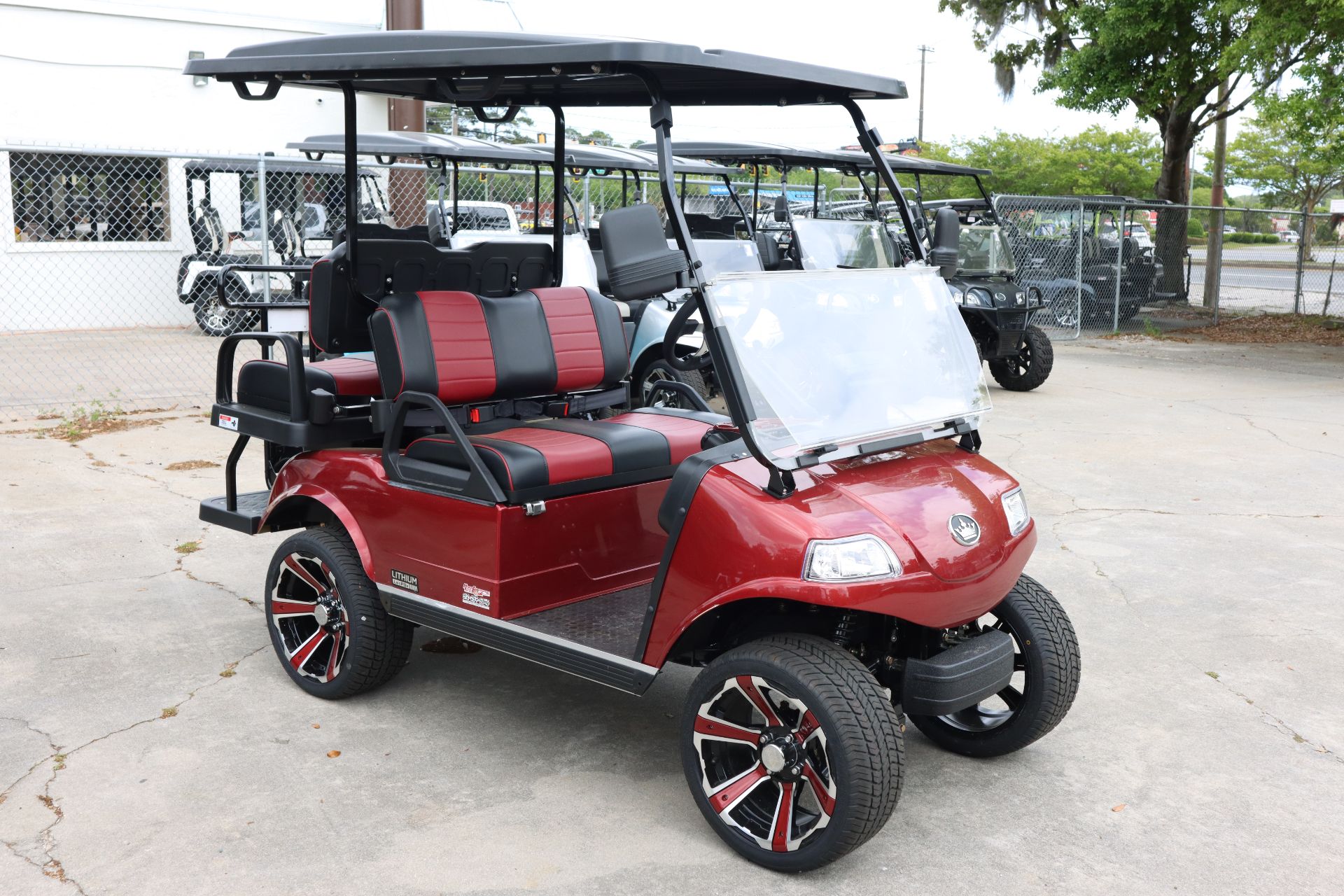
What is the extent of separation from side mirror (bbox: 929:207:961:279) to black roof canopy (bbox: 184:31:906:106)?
54 centimetres

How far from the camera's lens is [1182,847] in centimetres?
332

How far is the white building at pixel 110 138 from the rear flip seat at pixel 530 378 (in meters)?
12.4

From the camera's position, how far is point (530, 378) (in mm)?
4543

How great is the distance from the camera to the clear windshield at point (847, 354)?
3.27 metres

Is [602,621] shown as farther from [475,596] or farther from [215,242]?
[215,242]

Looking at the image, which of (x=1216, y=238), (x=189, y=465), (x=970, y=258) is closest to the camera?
(x=189, y=465)

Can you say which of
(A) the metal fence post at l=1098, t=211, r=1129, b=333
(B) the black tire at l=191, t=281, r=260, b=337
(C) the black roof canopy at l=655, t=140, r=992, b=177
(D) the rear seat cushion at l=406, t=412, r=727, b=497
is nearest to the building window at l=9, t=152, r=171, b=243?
(B) the black tire at l=191, t=281, r=260, b=337

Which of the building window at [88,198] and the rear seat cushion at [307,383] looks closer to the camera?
the rear seat cushion at [307,383]

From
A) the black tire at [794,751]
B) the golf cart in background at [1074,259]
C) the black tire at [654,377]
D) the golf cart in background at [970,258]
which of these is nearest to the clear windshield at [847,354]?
the black tire at [794,751]

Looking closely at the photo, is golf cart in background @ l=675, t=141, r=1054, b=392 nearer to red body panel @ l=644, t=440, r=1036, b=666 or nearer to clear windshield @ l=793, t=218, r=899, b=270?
clear windshield @ l=793, t=218, r=899, b=270

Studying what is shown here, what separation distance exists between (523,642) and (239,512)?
1636mm

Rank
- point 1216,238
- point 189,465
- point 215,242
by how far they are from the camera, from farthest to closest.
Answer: point 1216,238, point 215,242, point 189,465

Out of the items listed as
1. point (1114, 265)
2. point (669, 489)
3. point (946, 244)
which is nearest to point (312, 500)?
point (669, 489)

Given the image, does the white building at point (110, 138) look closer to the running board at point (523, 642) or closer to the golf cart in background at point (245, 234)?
the golf cart in background at point (245, 234)
